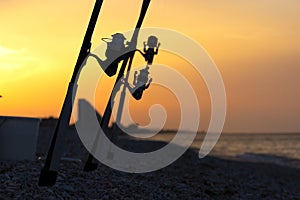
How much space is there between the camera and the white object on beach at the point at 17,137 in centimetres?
1952

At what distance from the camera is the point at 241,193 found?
22375 millimetres

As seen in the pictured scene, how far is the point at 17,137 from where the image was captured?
783 inches

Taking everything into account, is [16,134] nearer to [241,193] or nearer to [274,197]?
[241,193]

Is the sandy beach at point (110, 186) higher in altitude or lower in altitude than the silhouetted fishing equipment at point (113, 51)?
lower

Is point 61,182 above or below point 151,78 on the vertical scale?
below

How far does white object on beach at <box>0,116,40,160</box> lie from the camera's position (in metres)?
19.5

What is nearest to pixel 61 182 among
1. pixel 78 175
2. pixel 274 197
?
pixel 78 175

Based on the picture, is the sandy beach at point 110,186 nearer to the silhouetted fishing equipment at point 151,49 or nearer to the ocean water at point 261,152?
the silhouetted fishing equipment at point 151,49

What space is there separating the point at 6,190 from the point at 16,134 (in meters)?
6.07

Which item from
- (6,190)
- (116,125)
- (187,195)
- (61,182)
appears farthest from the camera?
(116,125)

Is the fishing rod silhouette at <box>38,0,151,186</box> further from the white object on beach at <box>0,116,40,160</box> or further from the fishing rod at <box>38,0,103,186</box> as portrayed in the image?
the white object on beach at <box>0,116,40,160</box>

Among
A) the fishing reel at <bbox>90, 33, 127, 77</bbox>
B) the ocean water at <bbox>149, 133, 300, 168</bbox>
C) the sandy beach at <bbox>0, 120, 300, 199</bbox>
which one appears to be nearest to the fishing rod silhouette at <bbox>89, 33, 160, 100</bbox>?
the fishing reel at <bbox>90, 33, 127, 77</bbox>

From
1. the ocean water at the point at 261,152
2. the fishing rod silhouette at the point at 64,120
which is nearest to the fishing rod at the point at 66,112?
the fishing rod silhouette at the point at 64,120

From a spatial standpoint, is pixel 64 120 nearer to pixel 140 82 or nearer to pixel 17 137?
pixel 140 82
